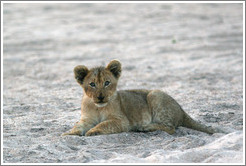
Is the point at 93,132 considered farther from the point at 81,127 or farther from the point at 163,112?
the point at 163,112

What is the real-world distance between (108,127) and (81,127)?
0.33 metres

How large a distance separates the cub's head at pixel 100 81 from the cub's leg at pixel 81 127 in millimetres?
324

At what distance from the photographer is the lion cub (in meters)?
5.78

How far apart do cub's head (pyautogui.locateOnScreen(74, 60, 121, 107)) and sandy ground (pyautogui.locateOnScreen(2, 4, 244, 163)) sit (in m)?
0.46

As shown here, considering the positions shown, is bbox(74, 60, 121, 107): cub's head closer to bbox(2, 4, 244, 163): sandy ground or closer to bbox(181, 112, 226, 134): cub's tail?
bbox(2, 4, 244, 163): sandy ground

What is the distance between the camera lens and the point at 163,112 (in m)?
6.22

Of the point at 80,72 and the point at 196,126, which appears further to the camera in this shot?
the point at 196,126

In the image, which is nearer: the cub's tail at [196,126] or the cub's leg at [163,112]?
the cub's tail at [196,126]

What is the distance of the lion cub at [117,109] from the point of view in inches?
227

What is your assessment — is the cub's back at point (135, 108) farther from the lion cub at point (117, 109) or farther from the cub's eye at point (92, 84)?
the cub's eye at point (92, 84)

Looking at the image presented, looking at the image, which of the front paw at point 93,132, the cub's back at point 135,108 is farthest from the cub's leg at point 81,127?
the cub's back at point 135,108

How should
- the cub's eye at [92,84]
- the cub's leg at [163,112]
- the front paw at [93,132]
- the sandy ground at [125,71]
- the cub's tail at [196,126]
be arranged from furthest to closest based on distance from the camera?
the cub's leg at [163,112] < the cub's tail at [196,126] < the cub's eye at [92,84] < the front paw at [93,132] < the sandy ground at [125,71]

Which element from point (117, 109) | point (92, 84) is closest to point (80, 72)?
point (92, 84)

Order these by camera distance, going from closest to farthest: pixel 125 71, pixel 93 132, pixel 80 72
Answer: pixel 93 132 < pixel 80 72 < pixel 125 71
